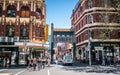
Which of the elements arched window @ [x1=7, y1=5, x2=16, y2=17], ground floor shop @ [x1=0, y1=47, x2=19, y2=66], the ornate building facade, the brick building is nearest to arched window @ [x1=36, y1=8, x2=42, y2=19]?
the ornate building facade

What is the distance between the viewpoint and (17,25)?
38.5 meters

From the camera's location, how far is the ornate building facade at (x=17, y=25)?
125ft

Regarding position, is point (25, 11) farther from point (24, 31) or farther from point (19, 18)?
point (24, 31)

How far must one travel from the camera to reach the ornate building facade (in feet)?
125

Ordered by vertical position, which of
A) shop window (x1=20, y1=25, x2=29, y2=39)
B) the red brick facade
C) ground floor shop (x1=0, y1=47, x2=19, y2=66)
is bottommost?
ground floor shop (x1=0, y1=47, x2=19, y2=66)

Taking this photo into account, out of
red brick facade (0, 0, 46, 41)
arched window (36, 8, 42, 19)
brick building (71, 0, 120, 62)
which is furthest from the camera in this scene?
brick building (71, 0, 120, 62)

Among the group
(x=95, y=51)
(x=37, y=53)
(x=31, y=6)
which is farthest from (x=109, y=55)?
(x=31, y=6)

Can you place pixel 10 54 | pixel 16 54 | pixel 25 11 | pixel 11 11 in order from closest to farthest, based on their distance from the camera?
pixel 10 54 < pixel 16 54 < pixel 25 11 < pixel 11 11

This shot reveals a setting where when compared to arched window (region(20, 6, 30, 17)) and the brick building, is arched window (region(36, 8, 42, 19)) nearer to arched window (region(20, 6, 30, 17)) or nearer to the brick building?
arched window (region(20, 6, 30, 17))

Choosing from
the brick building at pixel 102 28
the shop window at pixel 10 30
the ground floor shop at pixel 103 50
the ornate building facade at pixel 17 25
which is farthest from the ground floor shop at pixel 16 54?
the brick building at pixel 102 28

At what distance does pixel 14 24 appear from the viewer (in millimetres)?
38625

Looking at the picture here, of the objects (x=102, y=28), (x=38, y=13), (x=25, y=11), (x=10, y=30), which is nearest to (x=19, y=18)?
(x=25, y=11)

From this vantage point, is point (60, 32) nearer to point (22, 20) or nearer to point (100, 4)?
point (100, 4)

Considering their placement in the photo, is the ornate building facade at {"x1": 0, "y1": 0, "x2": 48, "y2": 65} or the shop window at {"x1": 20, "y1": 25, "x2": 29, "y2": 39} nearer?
the ornate building facade at {"x1": 0, "y1": 0, "x2": 48, "y2": 65}
